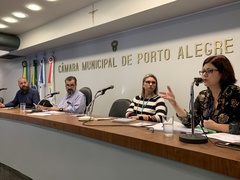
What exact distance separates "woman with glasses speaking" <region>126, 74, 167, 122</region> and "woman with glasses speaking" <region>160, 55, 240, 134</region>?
727mm

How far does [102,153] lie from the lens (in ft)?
4.57

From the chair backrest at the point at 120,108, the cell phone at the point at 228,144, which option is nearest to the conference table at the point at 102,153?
the cell phone at the point at 228,144

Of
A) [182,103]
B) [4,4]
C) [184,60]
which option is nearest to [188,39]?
[184,60]

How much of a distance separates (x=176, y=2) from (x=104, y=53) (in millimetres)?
1720

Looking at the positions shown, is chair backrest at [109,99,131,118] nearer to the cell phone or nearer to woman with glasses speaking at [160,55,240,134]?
woman with glasses speaking at [160,55,240,134]

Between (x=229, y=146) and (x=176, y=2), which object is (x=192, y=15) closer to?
(x=176, y=2)

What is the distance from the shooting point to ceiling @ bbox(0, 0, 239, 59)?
7.88 ft

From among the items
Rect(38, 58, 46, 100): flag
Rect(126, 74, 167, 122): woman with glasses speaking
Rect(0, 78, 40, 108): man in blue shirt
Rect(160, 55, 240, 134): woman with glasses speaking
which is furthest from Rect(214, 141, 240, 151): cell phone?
Rect(38, 58, 46, 100): flag

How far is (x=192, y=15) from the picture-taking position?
262 centimetres

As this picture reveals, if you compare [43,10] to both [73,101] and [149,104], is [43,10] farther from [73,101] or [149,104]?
[149,104]

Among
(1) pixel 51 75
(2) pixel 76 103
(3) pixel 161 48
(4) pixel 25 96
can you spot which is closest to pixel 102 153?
(2) pixel 76 103

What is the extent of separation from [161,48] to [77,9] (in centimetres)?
140

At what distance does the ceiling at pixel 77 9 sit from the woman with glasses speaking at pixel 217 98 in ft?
3.28

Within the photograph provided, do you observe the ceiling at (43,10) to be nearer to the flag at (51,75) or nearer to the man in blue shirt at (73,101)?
the flag at (51,75)
